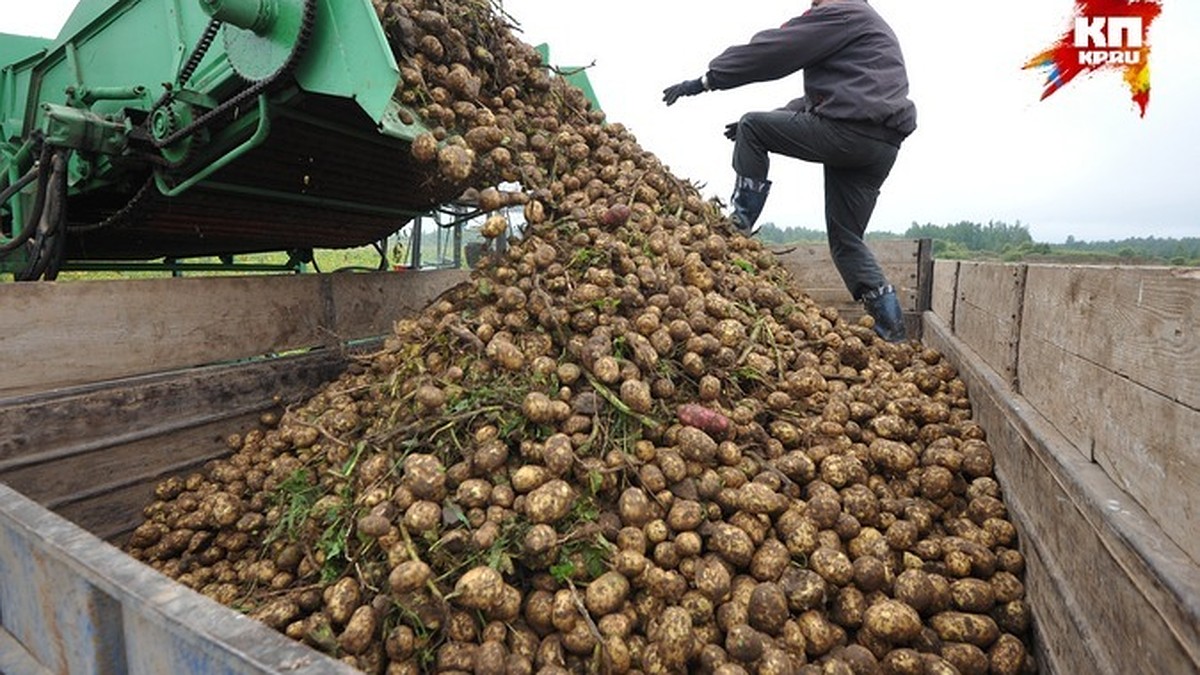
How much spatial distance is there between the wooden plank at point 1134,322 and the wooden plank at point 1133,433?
37 millimetres

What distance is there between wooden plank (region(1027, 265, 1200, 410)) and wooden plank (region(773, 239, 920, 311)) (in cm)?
257

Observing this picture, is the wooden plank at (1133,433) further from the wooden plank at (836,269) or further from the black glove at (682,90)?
the black glove at (682,90)

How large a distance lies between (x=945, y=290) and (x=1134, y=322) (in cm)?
274

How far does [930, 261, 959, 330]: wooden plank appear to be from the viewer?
389 cm

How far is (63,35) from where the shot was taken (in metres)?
3.97

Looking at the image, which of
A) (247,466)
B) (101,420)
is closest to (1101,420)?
(247,466)

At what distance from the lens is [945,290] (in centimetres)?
413

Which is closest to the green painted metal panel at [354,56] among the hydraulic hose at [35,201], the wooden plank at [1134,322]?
the hydraulic hose at [35,201]

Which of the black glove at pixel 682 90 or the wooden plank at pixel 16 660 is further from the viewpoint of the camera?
the black glove at pixel 682 90

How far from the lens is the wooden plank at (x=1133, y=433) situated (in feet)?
4.23

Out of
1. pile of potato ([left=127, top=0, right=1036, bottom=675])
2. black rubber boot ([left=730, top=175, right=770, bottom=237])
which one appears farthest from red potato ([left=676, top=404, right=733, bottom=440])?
black rubber boot ([left=730, top=175, right=770, bottom=237])

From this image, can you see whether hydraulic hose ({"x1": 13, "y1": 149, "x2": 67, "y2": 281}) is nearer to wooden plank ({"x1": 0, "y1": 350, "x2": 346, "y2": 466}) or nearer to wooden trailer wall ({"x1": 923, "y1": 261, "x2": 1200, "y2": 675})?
wooden plank ({"x1": 0, "y1": 350, "x2": 346, "y2": 466})

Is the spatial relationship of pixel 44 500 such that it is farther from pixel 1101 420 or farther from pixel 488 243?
pixel 1101 420

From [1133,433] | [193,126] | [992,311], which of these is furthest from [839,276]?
[193,126]
